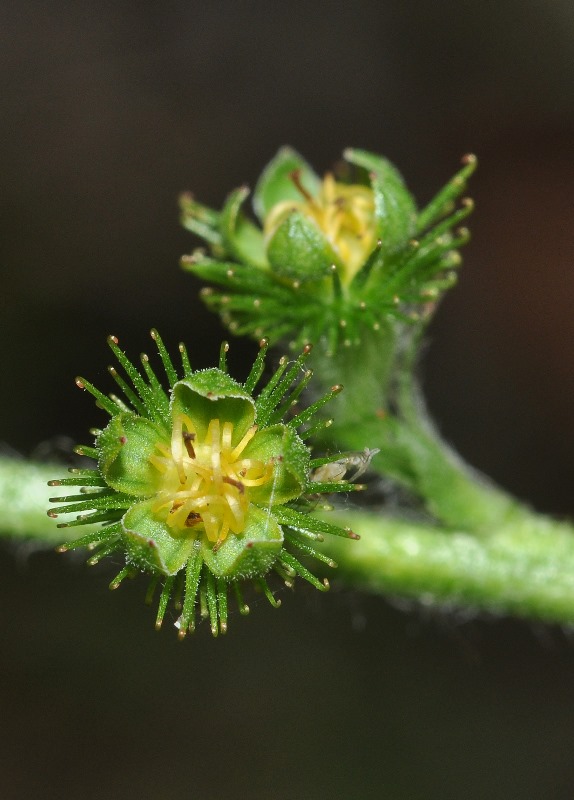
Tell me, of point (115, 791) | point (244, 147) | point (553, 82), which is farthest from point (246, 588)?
point (553, 82)

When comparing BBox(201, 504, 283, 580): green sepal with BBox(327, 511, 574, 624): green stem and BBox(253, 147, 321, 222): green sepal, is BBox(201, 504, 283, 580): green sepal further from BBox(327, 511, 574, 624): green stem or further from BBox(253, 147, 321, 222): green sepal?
BBox(253, 147, 321, 222): green sepal

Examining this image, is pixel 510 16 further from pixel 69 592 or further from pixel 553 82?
A: pixel 69 592

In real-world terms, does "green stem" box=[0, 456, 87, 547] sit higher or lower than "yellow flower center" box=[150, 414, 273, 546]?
higher

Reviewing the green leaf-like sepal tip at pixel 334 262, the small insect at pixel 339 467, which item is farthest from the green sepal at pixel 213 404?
the green leaf-like sepal tip at pixel 334 262

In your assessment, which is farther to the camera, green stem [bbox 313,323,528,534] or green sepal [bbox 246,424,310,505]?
green stem [bbox 313,323,528,534]

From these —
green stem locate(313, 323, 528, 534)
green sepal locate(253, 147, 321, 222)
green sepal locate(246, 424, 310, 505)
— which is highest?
green sepal locate(253, 147, 321, 222)

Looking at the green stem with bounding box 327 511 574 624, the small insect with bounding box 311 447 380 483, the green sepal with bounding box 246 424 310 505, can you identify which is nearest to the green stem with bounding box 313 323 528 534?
the green stem with bounding box 327 511 574 624

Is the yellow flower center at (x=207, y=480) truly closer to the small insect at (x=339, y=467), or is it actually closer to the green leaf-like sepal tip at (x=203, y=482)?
the green leaf-like sepal tip at (x=203, y=482)
